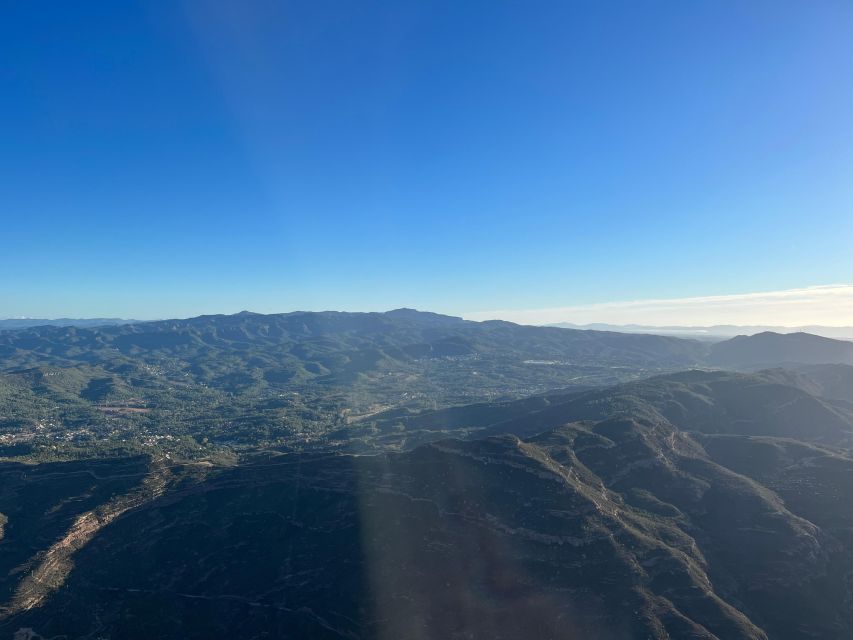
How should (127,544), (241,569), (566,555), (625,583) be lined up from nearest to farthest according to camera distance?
(625,583), (566,555), (241,569), (127,544)

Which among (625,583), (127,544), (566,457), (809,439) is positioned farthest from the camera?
(809,439)

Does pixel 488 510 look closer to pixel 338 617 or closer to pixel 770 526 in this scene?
pixel 338 617

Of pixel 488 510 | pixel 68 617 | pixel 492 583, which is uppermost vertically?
pixel 488 510

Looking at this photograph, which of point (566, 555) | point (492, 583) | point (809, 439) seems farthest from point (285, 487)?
point (809, 439)

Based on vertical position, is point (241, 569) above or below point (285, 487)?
below

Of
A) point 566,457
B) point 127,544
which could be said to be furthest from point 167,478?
point 566,457

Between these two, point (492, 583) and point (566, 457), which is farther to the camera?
point (566, 457)
